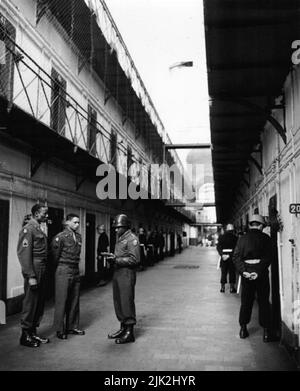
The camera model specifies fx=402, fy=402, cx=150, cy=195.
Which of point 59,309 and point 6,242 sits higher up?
point 6,242

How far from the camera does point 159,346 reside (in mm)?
4754

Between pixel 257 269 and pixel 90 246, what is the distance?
703cm

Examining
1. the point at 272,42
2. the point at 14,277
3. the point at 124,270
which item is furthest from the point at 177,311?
the point at 272,42

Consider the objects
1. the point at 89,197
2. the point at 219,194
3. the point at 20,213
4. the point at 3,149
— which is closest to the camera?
the point at 3,149

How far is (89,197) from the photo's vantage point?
11180mm

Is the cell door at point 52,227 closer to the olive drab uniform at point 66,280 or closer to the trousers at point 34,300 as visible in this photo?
the olive drab uniform at point 66,280

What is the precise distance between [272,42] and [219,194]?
551 inches

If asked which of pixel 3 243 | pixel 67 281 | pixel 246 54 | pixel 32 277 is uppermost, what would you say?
pixel 246 54

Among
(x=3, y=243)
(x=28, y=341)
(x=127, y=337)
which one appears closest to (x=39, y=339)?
(x=28, y=341)

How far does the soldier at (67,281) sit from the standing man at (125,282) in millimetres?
599

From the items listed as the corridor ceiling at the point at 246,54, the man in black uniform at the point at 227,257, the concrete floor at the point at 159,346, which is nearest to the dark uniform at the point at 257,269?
the concrete floor at the point at 159,346

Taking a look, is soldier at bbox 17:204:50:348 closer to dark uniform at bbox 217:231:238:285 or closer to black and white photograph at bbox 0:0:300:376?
black and white photograph at bbox 0:0:300:376

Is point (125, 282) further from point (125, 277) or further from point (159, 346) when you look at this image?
point (159, 346)

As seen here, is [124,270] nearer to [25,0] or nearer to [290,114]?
[290,114]
